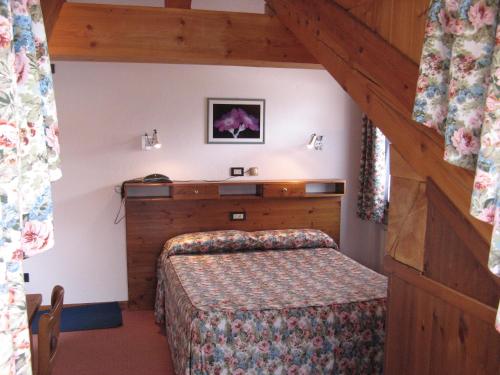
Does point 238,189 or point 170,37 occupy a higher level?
point 170,37

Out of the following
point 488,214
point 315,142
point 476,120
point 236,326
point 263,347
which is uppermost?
point 476,120

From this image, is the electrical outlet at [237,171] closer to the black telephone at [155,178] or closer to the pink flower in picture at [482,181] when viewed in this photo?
the black telephone at [155,178]

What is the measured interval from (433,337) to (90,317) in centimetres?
323

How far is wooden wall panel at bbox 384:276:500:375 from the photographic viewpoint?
1.66 meters

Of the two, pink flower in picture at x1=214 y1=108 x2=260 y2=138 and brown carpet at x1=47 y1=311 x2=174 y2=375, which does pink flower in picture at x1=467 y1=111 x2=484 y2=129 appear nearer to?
brown carpet at x1=47 y1=311 x2=174 y2=375

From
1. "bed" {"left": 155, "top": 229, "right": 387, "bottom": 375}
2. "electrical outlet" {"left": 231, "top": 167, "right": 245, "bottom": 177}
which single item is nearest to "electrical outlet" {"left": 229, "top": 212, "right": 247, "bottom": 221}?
"electrical outlet" {"left": 231, "top": 167, "right": 245, "bottom": 177}

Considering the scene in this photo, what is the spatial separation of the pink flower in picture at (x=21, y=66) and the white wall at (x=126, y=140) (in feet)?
10.9

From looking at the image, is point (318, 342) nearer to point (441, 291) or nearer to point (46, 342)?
point (441, 291)

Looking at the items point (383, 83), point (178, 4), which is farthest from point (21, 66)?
point (178, 4)

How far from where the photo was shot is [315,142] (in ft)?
16.3

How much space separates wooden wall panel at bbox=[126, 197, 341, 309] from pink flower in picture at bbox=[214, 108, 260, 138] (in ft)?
2.25

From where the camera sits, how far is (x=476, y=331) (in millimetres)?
1681

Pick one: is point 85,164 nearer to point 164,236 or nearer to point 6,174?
point 164,236

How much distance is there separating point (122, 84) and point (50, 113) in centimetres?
318
